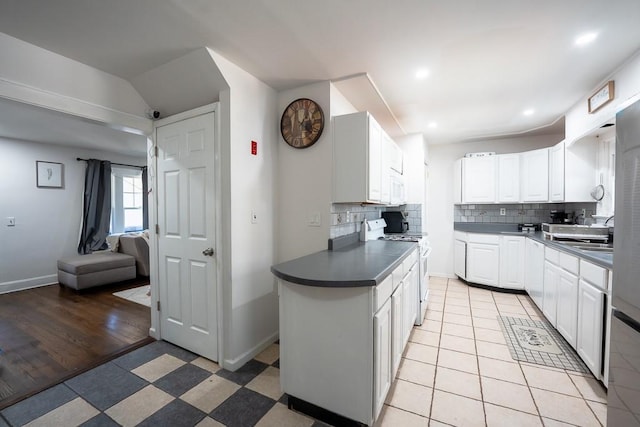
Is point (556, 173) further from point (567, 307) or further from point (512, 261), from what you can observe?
point (567, 307)

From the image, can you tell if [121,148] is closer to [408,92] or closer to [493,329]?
[408,92]

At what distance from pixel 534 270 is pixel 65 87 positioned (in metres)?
5.09

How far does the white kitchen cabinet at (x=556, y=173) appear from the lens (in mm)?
3475

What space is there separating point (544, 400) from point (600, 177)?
281cm

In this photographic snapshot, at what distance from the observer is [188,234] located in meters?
2.35

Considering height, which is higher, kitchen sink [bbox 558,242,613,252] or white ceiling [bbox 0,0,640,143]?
white ceiling [bbox 0,0,640,143]

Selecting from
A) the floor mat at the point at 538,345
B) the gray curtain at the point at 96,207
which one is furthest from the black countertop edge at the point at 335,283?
the gray curtain at the point at 96,207

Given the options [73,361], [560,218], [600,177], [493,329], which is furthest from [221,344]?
[560,218]

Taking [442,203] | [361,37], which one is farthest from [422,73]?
[442,203]

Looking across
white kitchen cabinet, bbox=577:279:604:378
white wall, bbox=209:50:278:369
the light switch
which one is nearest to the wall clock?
white wall, bbox=209:50:278:369

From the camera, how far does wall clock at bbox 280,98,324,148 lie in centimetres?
244

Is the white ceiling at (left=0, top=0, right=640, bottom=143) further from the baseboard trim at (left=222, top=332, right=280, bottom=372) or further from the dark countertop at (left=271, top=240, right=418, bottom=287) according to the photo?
the baseboard trim at (left=222, top=332, right=280, bottom=372)

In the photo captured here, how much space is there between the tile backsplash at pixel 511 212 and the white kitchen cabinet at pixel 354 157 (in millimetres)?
3013

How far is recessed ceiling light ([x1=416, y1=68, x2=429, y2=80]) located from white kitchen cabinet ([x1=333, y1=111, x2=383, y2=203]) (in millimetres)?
553
